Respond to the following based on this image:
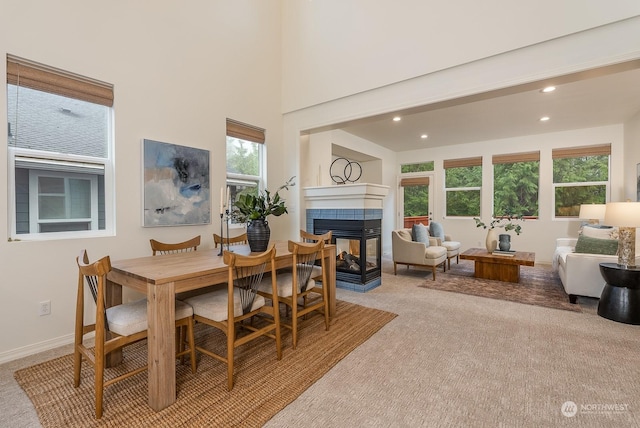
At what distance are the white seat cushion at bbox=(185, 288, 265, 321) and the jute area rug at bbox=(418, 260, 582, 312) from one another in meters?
3.12

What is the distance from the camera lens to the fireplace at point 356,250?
162 inches

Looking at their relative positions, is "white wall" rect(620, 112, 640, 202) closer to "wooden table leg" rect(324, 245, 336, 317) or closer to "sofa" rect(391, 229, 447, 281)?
"sofa" rect(391, 229, 447, 281)

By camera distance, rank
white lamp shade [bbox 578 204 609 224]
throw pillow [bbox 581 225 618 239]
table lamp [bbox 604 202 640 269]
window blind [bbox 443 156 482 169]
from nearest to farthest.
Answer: table lamp [bbox 604 202 640 269]
throw pillow [bbox 581 225 618 239]
white lamp shade [bbox 578 204 609 224]
window blind [bbox 443 156 482 169]

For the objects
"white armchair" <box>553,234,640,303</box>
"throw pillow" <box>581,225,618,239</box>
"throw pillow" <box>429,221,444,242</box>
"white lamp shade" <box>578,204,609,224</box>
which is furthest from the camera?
"throw pillow" <box>429,221,444,242</box>

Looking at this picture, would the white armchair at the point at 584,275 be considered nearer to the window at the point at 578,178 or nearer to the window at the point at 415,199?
the window at the point at 578,178

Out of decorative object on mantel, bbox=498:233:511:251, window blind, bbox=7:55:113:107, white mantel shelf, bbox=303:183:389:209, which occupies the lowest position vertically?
decorative object on mantel, bbox=498:233:511:251

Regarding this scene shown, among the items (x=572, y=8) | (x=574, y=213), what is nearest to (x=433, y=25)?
(x=572, y=8)

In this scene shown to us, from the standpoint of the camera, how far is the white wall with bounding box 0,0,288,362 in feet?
7.40

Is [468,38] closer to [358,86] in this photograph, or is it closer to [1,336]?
[358,86]

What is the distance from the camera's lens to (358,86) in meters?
3.76

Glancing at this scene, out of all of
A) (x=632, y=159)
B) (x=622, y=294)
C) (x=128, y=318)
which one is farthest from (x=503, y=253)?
(x=128, y=318)

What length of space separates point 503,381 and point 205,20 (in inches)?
173

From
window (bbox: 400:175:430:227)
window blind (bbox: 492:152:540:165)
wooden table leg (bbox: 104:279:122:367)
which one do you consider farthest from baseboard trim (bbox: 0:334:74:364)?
window blind (bbox: 492:152:540:165)

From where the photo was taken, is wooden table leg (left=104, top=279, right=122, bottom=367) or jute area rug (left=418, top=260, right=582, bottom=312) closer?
wooden table leg (left=104, top=279, right=122, bottom=367)
